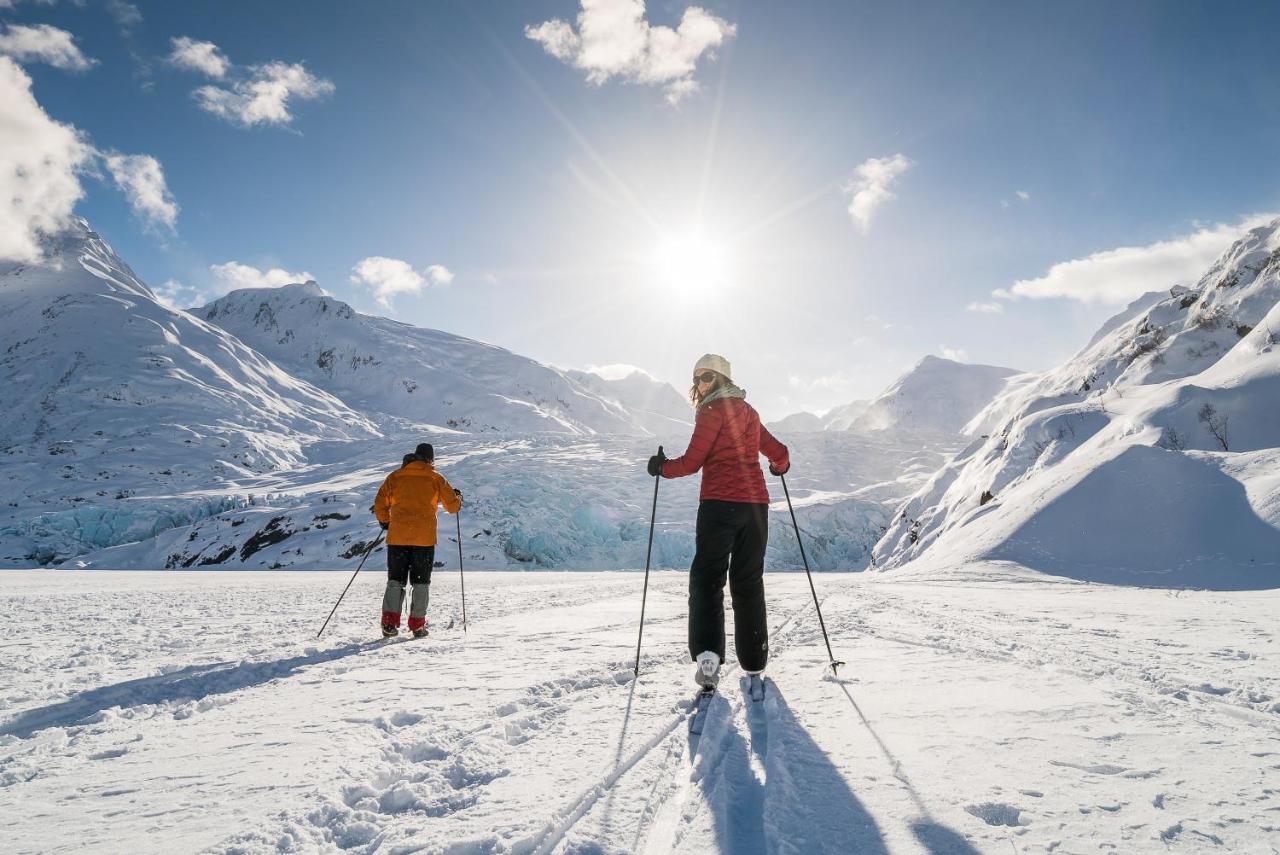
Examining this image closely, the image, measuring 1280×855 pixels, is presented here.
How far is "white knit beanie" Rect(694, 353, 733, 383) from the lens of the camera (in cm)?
457

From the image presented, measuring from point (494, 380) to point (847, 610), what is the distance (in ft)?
601

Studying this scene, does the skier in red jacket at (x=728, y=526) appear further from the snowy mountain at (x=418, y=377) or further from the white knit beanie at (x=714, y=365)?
the snowy mountain at (x=418, y=377)

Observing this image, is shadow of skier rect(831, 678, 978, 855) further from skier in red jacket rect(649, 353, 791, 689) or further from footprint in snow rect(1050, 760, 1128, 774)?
skier in red jacket rect(649, 353, 791, 689)

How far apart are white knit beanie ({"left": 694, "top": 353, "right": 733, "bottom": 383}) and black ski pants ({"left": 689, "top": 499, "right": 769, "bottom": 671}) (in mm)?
1022

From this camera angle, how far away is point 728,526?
4.21 metres

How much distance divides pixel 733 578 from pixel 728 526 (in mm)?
383

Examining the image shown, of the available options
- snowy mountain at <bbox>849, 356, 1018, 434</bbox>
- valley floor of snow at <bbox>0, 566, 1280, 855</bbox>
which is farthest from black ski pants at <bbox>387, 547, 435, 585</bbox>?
snowy mountain at <bbox>849, 356, 1018, 434</bbox>

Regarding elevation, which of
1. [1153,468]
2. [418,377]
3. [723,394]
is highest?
[418,377]

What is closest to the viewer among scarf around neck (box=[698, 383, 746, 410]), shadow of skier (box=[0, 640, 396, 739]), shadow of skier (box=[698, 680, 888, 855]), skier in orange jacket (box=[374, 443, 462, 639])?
shadow of skier (box=[698, 680, 888, 855])

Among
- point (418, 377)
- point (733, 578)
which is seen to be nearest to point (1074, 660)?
point (733, 578)

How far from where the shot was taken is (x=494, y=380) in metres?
184

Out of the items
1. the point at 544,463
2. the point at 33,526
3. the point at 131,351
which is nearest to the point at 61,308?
the point at 131,351

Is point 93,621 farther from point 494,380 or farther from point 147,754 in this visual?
point 494,380

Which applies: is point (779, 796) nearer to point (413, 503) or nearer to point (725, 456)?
point (725, 456)
